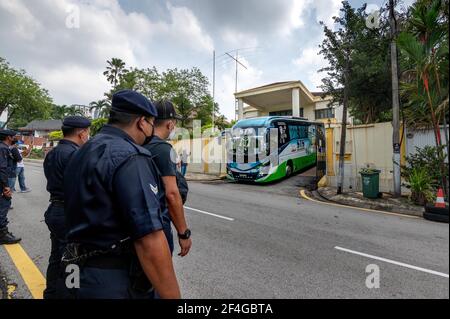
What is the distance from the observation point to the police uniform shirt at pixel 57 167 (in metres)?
2.38

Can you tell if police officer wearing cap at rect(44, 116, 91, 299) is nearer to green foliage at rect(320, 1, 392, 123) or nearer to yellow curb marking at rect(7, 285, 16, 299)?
yellow curb marking at rect(7, 285, 16, 299)

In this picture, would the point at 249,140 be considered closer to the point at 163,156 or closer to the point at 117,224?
the point at 163,156

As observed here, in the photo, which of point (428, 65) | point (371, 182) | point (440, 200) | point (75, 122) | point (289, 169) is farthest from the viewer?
point (289, 169)

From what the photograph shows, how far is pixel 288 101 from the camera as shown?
21719 millimetres

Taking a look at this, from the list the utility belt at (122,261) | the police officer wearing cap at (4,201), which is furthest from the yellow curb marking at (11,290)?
the utility belt at (122,261)

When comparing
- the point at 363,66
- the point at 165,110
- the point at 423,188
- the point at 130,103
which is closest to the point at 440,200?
the point at 423,188

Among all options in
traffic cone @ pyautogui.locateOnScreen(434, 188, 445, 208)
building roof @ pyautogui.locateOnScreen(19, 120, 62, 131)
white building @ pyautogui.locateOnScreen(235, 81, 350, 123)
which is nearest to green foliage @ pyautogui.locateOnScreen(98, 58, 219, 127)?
white building @ pyautogui.locateOnScreen(235, 81, 350, 123)

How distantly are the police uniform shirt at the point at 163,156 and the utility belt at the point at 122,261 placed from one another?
0.76 meters

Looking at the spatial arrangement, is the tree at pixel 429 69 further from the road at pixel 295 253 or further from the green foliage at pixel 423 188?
the road at pixel 295 253

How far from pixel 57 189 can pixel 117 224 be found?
5.21 feet

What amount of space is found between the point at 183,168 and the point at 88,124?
1213 centimetres

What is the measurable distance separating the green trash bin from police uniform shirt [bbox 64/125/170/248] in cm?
733

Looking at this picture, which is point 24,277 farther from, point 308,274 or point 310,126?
point 310,126
